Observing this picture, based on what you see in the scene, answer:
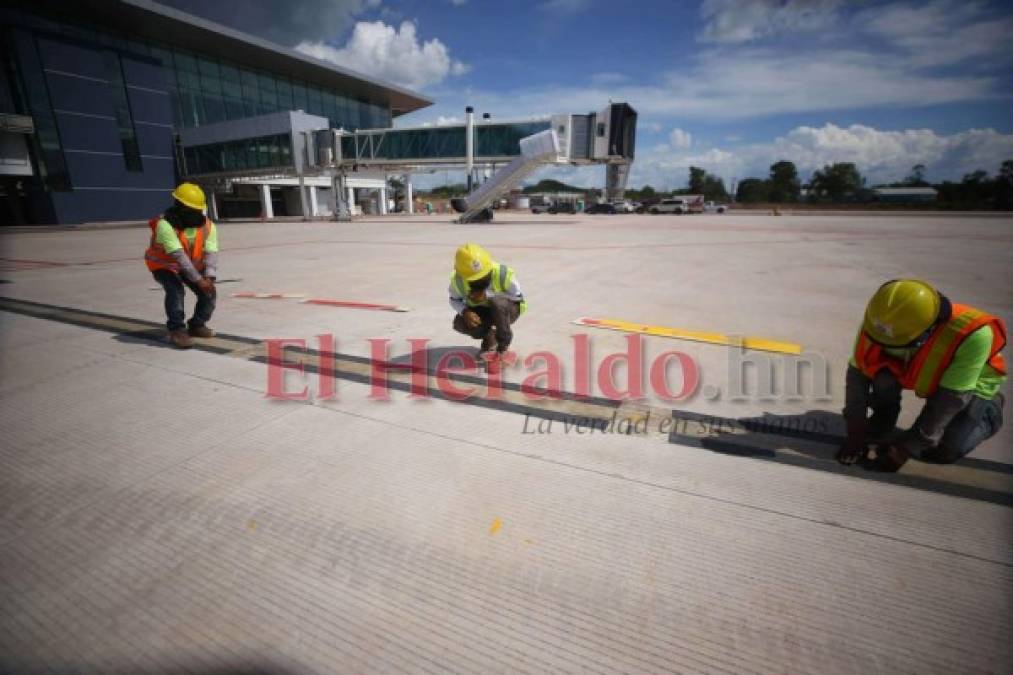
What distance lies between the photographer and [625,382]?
3896 mm

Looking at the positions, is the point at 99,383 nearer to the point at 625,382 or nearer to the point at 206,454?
the point at 206,454

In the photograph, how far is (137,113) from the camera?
33750 mm

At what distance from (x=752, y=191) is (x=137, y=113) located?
90243 millimetres

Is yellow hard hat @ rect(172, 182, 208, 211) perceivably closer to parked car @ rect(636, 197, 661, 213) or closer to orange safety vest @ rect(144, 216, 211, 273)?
orange safety vest @ rect(144, 216, 211, 273)

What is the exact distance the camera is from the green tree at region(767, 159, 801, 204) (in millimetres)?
76500

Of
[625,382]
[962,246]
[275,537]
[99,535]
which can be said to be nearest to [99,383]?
[99,535]

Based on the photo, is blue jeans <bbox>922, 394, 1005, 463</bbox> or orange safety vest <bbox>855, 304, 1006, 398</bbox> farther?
blue jeans <bbox>922, 394, 1005, 463</bbox>

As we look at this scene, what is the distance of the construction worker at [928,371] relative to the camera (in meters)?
2.29

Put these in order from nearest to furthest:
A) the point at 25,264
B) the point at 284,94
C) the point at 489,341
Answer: the point at 489,341, the point at 25,264, the point at 284,94

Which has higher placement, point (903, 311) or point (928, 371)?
point (903, 311)

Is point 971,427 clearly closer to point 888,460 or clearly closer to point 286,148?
point 888,460

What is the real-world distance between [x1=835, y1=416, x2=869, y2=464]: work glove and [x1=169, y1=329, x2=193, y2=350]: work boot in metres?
5.94

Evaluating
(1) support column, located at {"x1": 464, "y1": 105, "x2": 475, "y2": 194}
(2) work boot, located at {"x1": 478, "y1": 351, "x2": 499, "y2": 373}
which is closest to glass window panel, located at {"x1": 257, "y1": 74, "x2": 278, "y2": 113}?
(1) support column, located at {"x1": 464, "y1": 105, "x2": 475, "y2": 194}

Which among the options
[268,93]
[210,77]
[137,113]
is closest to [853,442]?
[137,113]
